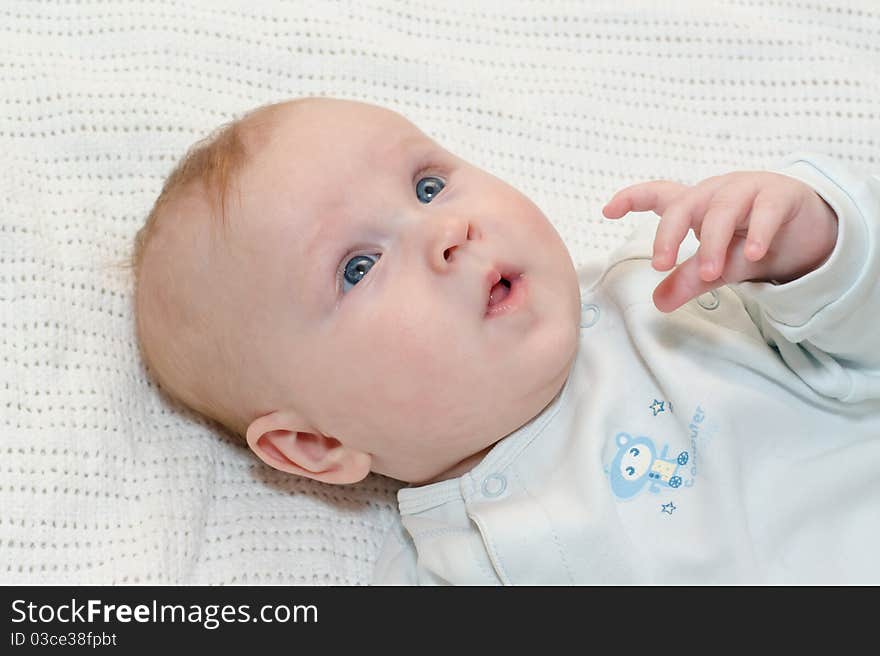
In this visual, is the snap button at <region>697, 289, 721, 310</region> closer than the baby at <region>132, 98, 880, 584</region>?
No

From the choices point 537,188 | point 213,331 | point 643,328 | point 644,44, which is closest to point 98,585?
point 213,331

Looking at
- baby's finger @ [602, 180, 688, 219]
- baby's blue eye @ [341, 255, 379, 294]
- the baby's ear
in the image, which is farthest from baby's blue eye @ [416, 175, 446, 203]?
the baby's ear

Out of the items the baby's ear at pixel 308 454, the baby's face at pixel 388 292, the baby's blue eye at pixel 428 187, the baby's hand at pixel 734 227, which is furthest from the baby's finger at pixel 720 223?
the baby's ear at pixel 308 454

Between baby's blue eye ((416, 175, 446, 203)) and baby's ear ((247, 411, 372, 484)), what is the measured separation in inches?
13.2

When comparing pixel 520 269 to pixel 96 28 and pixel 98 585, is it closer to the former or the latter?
pixel 98 585

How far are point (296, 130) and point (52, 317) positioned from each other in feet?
1.56

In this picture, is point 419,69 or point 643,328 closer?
point 643,328

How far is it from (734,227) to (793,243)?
0.34ft

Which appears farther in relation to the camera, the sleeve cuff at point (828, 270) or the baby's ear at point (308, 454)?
the baby's ear at point (308, 454)

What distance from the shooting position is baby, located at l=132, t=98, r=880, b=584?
4.41ft

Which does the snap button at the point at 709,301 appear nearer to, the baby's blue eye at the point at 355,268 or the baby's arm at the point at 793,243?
the baby's arm at the point at 793,243

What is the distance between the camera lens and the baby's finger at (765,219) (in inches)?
47.6

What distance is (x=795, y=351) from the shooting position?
1.47 m

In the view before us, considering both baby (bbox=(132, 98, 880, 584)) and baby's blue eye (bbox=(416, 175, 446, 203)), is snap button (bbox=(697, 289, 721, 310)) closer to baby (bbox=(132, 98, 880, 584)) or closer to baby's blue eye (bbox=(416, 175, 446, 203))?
baby (bbox=(132, 98, 880, 584))
